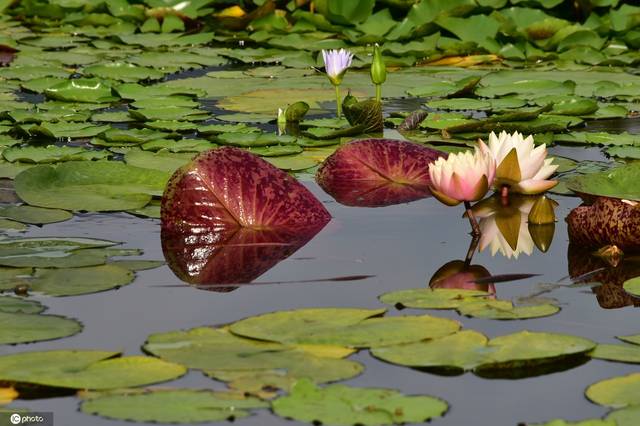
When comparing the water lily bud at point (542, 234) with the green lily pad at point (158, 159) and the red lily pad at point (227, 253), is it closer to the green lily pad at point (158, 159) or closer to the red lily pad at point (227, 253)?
the red lily pad at point (227, 253)

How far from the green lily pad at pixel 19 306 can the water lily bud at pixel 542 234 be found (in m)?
1.36

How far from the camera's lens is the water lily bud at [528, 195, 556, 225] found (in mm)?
3586

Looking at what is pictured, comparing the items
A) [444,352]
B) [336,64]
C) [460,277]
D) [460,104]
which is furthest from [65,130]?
[444,352]

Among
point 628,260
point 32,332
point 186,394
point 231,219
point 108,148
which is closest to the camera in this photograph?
point 186,394

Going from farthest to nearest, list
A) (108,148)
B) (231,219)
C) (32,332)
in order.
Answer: (108,148)
(231,219)
(32,332)

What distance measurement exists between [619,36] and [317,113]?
106 inches

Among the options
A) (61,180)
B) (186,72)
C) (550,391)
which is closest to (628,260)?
(550,391)

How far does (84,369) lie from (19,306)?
463 mm

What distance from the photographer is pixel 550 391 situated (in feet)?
7.48

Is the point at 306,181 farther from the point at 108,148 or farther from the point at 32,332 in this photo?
the point at 32,332

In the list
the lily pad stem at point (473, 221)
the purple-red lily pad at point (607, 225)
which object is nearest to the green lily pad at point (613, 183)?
the purple-red lily pad at point (607, 225)

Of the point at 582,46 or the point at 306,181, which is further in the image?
the point at 582,46

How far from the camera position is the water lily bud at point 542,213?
11.8ft

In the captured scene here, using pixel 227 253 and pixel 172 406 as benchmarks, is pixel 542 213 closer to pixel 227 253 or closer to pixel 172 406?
pixel 227 253
